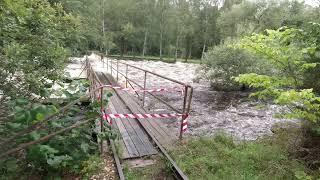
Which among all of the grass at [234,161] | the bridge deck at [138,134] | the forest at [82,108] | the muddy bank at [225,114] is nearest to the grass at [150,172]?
the forest at [82,108]

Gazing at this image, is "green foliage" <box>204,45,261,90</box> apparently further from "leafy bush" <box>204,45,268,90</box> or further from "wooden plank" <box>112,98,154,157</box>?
"wooden plank" <box>112,98,154,157</box>

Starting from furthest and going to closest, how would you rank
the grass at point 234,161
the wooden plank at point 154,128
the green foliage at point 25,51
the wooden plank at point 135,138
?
the wooden plank at point 154,128 < the wooden plank at point 135,138 < the green foliage at point 25,51 < the grass at point 234,161

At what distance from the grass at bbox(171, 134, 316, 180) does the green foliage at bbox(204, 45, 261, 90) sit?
436 inches

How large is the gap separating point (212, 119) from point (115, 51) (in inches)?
1922

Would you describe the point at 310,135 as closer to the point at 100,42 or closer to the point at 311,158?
the point at 311,158

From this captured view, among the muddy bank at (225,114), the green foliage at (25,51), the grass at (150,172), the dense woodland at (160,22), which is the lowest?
the muddy bank at (225,114)

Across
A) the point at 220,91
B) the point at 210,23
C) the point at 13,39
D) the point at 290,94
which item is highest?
the point at 210,23

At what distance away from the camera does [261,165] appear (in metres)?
5.56

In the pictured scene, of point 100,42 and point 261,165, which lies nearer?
point 261,165

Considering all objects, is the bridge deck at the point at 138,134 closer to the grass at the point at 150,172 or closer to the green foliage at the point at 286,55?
the grass at the point at 150,172

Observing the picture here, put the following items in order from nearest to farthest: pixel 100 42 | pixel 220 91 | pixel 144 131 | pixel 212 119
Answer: pixel 144 131
pixel 212 119
pixel 220 91
pixel 100 42

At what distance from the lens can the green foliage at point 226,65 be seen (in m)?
17.1

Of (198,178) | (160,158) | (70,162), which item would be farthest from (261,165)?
(70,162)

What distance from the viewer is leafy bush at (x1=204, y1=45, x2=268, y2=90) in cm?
1708
